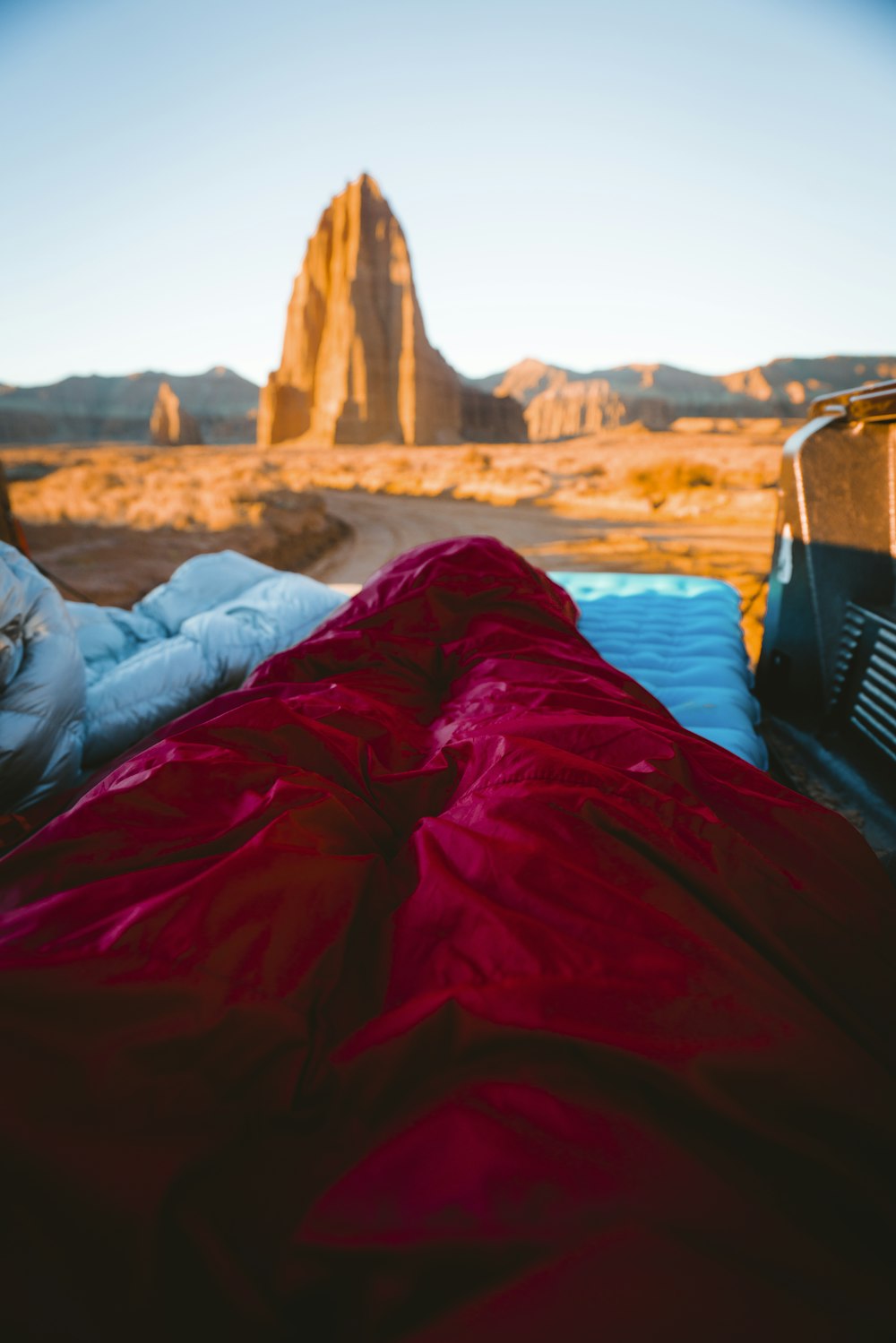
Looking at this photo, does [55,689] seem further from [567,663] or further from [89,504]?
[89,504]

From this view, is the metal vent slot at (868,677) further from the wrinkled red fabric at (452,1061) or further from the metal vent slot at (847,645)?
the wrinkled red fabric at (452,1061)

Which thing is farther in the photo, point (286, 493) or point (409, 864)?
point (286, 493)

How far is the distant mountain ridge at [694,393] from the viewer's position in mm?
56781

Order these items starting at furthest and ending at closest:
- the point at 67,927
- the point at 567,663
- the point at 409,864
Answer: the point at 567,663
the point at 409,864
the point at 67,927

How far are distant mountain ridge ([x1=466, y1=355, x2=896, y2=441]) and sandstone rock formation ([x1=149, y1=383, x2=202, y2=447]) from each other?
88.8 feet

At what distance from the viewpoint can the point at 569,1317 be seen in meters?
0.43

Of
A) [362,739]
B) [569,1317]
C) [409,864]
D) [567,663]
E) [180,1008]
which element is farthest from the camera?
[567,663]

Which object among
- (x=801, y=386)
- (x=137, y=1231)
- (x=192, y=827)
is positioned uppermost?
(x=801, y=386)

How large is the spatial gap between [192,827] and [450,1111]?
57 centimetres

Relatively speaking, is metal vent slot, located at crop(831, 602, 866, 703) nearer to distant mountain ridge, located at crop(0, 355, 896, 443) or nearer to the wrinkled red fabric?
the wrinkled red fabric

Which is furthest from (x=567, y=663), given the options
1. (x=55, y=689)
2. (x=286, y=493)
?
(x=286, y=493)

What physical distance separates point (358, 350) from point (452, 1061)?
114ft

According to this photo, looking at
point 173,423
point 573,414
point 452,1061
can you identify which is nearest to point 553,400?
point 573,414

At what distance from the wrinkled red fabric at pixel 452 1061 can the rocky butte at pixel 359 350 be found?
32225 mm
